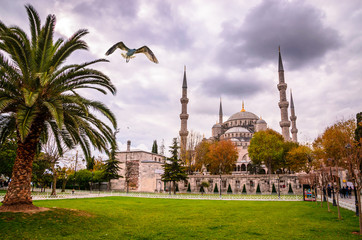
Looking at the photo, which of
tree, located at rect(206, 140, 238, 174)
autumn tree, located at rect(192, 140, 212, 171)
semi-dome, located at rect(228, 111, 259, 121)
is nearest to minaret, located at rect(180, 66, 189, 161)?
autumn tree, located at rect(192, 140, 212, 171)

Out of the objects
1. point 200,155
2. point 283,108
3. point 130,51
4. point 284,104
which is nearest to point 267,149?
point 200,155

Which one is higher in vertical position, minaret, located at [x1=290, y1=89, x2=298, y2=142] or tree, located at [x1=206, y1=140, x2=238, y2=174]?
minaret, located at [x1=290, y1=89, x2=298, y2=142]

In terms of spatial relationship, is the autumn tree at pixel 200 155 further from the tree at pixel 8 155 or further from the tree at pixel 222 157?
the tree at pixel 8 155

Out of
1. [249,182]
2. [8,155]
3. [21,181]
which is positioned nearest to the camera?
[21,181]

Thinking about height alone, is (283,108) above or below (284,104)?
below

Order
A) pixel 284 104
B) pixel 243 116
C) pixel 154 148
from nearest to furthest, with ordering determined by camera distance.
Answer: pixel 284 104 < pixel 154 148 < pixel 243 116

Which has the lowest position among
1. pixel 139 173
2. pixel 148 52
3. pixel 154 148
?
pixel 139 173

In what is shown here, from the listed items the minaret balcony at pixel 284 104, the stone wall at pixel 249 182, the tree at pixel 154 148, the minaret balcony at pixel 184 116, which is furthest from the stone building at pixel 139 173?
the minaret balcony at pixel 284 104

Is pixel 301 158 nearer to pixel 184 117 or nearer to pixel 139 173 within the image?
pixel 184 117

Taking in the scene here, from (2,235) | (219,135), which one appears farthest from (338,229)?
(219,135)

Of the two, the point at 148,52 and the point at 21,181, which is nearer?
the point at 21,181

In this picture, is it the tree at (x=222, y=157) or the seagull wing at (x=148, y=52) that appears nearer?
the seagull wing at (x=148, y=52)

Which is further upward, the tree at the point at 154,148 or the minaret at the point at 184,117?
the minaret at the point at 184,117

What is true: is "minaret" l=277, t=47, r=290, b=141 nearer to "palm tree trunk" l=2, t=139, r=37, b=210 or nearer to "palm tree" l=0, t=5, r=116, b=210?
"palm tree" l=0, t=5, r=116, b=210
